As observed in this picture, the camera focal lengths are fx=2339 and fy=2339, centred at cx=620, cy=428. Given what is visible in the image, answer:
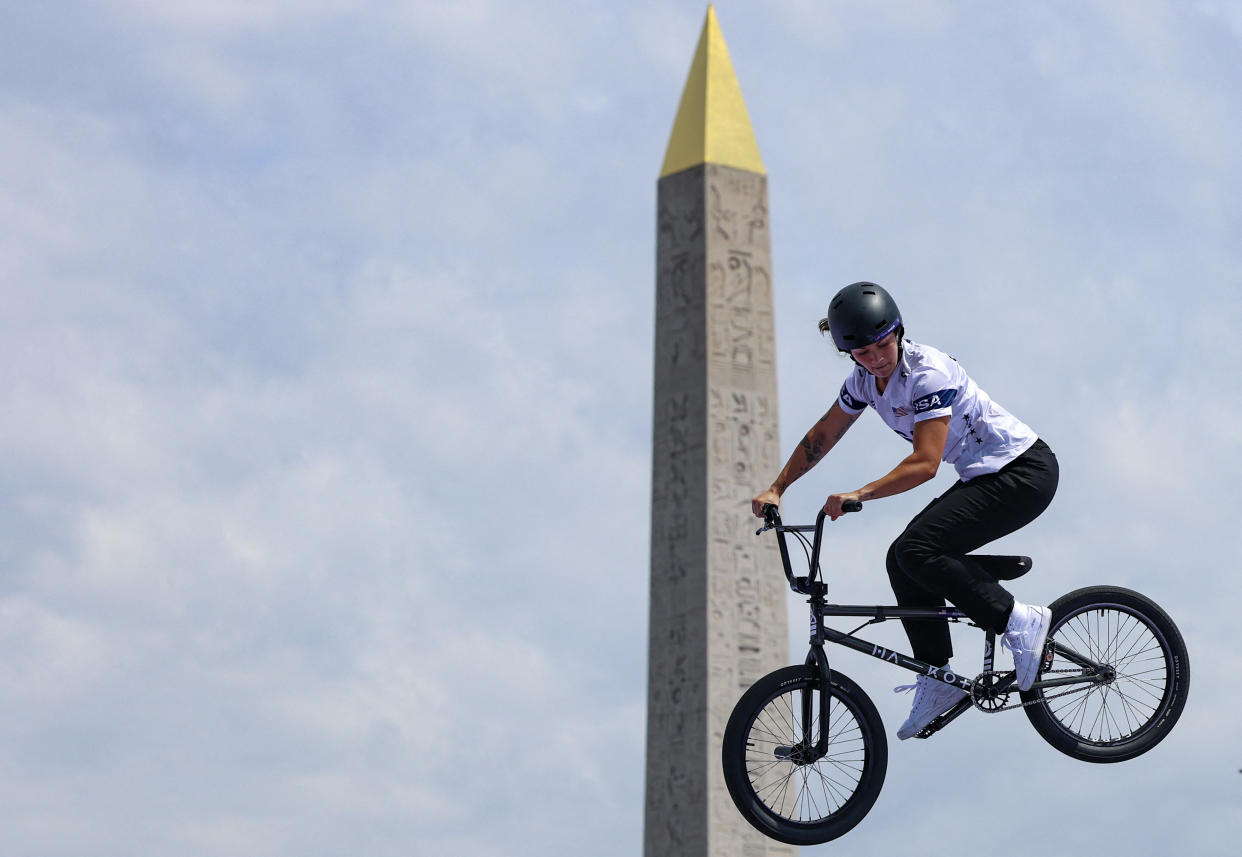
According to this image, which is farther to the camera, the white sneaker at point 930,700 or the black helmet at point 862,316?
the white sneaker at point 930,700

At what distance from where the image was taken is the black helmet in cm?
1153

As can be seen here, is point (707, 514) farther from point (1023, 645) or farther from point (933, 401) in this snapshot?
point (933, 401)

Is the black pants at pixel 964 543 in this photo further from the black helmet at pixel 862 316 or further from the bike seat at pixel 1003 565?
the black helmet at pixel 862 316

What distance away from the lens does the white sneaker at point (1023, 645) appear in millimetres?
12156

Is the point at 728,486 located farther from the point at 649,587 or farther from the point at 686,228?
the point at 686,228

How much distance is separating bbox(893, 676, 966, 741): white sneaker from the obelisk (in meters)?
23.8

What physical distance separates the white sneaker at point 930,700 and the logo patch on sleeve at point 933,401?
4.96 feet

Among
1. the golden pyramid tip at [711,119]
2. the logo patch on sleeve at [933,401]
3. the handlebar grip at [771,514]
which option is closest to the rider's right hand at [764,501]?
the handlebar grip at [771,514]

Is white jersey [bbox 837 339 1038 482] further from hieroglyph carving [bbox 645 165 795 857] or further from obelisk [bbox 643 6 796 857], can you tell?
obelisk [bbox 643 6 796 857]

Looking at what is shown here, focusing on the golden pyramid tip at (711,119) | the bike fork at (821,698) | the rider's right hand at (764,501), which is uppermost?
the golden pyramid tip at (711,119)

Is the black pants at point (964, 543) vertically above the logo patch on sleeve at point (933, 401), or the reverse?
the logo patch on sleeve at point (933, 401)

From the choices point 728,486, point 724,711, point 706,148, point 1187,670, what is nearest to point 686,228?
point 706,148

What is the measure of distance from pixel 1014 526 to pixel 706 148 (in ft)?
92.8

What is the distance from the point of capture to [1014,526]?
482 inches
